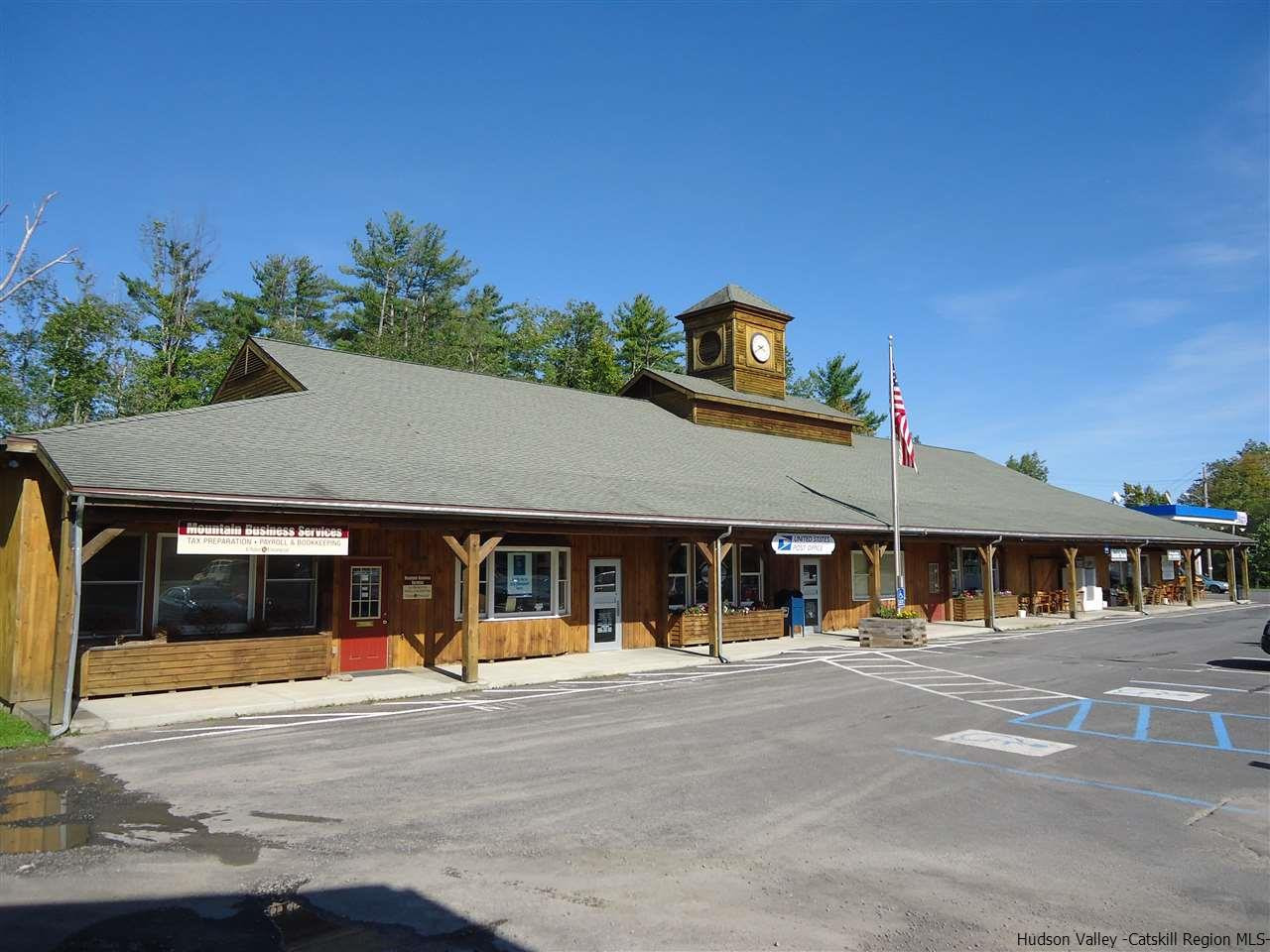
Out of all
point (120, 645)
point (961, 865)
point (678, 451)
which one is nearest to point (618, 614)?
point (678, 451)

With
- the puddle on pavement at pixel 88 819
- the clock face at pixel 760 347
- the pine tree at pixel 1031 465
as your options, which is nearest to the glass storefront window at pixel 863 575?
the clock face at pixel 760 347

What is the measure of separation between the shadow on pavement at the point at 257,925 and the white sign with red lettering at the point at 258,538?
7.50 m

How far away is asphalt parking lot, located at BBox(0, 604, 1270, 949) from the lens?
511cm

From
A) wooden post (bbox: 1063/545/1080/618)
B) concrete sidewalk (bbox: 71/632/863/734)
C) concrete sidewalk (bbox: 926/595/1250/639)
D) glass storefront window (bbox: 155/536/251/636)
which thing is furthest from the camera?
wooden post (bbox: 1063/545/1080/618)

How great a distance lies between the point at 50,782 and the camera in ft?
27.0

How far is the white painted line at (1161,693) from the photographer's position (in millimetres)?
13500

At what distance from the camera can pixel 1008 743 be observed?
33.3ft

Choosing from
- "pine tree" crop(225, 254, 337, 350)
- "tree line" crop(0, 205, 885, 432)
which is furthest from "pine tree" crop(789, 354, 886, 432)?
"pine tree" crop(225, 254, 337, 350)

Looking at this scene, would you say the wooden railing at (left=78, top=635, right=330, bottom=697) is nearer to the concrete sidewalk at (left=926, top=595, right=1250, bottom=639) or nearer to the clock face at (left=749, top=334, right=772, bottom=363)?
the concrete sidewalk at (left=926, top=595, right=1250, bottom=639)

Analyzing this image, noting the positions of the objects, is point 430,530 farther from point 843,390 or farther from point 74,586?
point 843,390

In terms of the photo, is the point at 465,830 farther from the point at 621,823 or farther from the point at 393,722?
the point at 393,722

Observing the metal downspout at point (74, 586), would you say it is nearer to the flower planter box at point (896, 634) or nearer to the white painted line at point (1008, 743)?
the white painted line at point (1008, 743)

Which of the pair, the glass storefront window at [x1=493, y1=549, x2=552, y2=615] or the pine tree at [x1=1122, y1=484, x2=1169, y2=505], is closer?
the glass storefront window at [x1=493, y1=549, x2=552, y2=615]

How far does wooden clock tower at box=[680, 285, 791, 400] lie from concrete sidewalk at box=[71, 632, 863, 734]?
14.1 m
